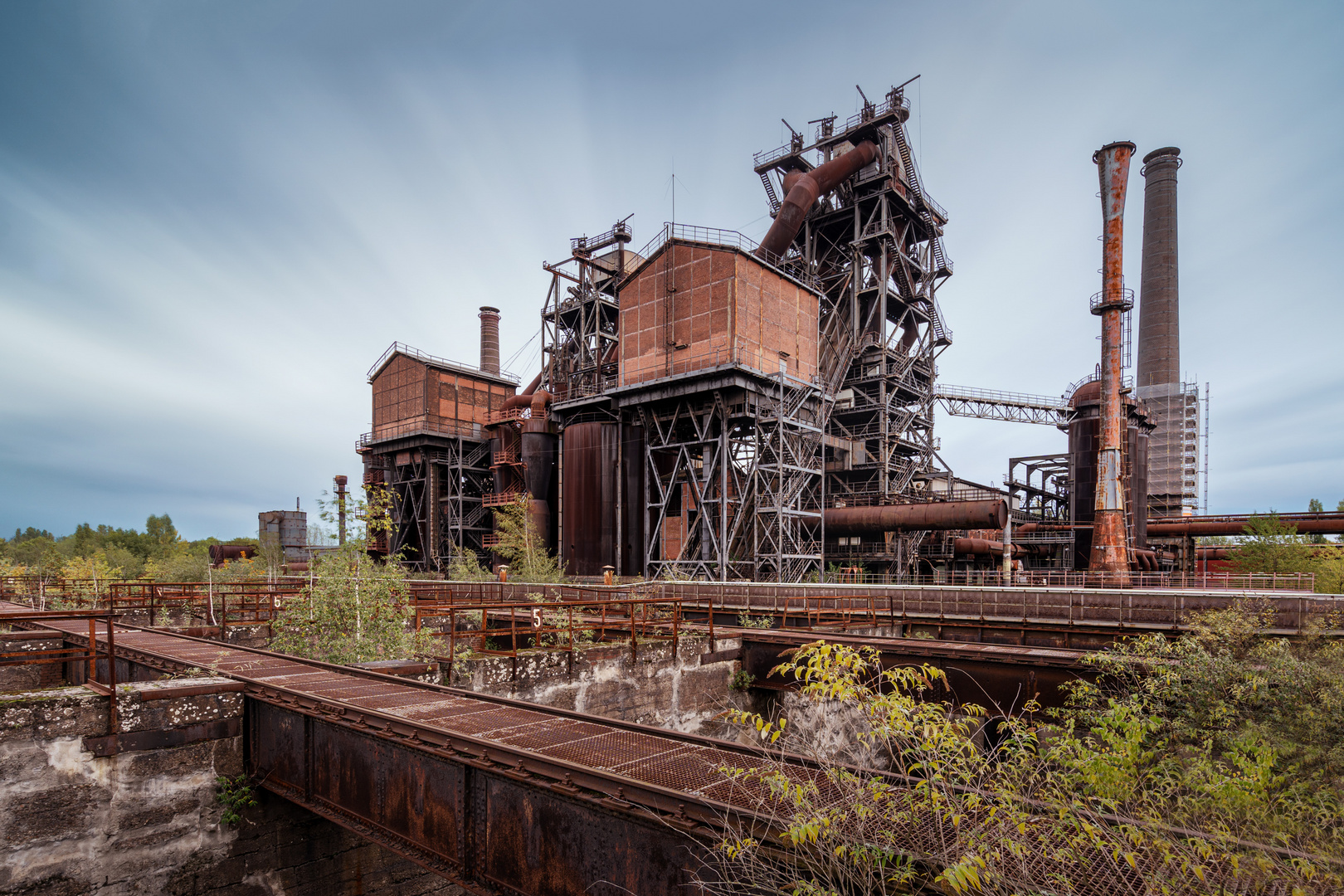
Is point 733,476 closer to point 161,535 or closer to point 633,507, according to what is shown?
point 633,507

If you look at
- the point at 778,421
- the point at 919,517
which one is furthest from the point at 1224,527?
the point at 778,421

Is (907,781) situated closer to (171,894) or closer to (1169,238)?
(171,894)

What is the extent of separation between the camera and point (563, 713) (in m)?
6.47

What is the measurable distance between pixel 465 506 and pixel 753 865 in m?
44.8

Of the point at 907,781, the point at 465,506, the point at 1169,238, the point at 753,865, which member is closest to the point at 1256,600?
the point at 907,781

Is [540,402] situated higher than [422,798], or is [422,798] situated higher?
[540,402]

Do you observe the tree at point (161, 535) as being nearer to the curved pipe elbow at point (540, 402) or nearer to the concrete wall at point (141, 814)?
the curved pipe elbow at point (540, 402)

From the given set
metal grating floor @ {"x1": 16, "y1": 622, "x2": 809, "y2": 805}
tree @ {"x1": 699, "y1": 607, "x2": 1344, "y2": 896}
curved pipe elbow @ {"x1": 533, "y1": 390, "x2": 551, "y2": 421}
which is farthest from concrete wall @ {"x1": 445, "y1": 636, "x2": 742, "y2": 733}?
curved pipe elbow @ {"x1": 533, "y1": 390, "x2": 551, "y2": 421}

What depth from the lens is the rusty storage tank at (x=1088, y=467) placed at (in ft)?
111

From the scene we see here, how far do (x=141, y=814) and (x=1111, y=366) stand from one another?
31.8m

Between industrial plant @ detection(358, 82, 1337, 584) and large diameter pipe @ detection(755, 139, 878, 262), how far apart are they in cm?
14

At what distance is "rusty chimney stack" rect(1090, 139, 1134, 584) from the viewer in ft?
87.1

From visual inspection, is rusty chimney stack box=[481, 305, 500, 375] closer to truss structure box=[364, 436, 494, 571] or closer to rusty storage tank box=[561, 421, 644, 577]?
truss structure box=[364, 436, 494, 571]

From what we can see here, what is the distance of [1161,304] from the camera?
201 feet
